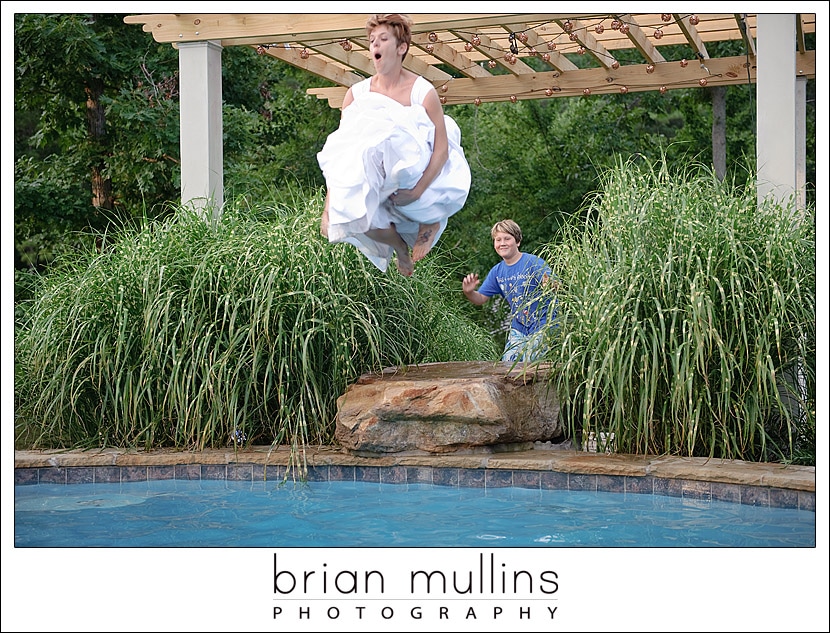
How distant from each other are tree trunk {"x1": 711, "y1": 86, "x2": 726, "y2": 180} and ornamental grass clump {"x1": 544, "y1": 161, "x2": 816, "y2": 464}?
727 cm

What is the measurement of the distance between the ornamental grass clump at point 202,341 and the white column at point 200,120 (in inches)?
34.1

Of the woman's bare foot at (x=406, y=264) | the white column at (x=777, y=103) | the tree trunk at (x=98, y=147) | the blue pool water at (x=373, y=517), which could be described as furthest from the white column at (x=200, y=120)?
the tree trunk at (x=98, y=147)

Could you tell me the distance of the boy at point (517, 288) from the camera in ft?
15.8

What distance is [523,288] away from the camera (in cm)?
542

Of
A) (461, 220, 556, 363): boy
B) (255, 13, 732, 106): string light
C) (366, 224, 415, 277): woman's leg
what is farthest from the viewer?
(255, 13, 732, 106): string light

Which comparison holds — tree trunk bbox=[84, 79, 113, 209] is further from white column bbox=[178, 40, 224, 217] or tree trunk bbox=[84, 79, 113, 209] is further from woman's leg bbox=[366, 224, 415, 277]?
woman's leg bbox=[366, 224, 415, 277]

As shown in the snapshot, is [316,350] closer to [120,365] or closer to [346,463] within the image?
[346,463]

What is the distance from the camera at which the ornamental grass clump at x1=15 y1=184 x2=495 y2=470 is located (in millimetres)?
4523

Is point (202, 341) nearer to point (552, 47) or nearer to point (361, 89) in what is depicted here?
point (361, 89)

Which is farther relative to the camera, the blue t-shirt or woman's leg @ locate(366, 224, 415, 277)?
the blue t-shirt

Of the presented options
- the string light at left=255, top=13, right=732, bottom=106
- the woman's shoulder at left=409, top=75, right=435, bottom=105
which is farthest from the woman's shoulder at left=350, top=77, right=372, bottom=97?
the string light at left=255, top=13, right=732, bottom=106

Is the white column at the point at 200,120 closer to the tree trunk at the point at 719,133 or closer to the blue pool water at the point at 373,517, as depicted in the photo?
the blue pool water at the point at 373,517

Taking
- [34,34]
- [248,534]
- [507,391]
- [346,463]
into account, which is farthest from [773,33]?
[34,34]

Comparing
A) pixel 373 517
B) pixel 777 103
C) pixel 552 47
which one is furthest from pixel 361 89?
pixel 552 47
